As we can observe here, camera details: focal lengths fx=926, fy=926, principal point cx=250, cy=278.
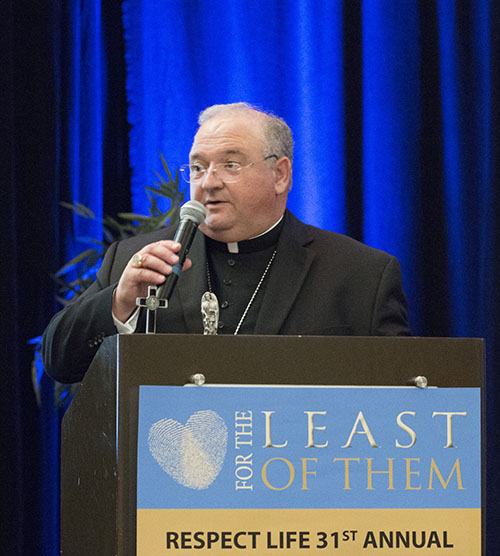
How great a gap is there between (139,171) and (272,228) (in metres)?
1.27

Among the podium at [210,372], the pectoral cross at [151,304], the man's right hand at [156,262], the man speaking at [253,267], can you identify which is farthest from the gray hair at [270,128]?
the podium at [210,372]

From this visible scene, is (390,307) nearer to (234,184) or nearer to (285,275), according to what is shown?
(285,275)

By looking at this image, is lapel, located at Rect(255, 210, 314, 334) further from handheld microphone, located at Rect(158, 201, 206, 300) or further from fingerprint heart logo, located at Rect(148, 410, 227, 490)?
fingerprint heart logo, located at Rect(148, 410, 227, 490)

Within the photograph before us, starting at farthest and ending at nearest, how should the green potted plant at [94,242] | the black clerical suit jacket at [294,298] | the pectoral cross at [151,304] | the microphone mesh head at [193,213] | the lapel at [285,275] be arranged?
the green potted plant at [94,242], the lapel at [285,275], the black clerical suit jacket at [294,298], the microphone mesh head at [193,213], the pectoral cross at [151,304]

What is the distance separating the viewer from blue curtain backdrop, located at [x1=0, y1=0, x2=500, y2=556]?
11.7ft

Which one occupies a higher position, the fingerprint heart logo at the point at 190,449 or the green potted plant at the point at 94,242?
the green potted plant at the point at 94,242

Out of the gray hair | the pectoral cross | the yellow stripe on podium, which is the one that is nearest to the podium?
the yellow stripe on podium

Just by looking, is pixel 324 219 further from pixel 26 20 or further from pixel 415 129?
pixel 26 20

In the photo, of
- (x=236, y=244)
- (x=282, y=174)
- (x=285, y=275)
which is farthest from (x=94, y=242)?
(x=285, y=275)

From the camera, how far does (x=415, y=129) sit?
3.70 metres

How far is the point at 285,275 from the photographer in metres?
2.39

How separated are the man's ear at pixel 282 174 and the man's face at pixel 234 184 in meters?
0.01

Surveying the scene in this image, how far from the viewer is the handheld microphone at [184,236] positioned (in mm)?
1601

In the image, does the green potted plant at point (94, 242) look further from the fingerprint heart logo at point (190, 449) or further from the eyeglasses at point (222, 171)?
the fingerprint heart logo at point (190, 449)
